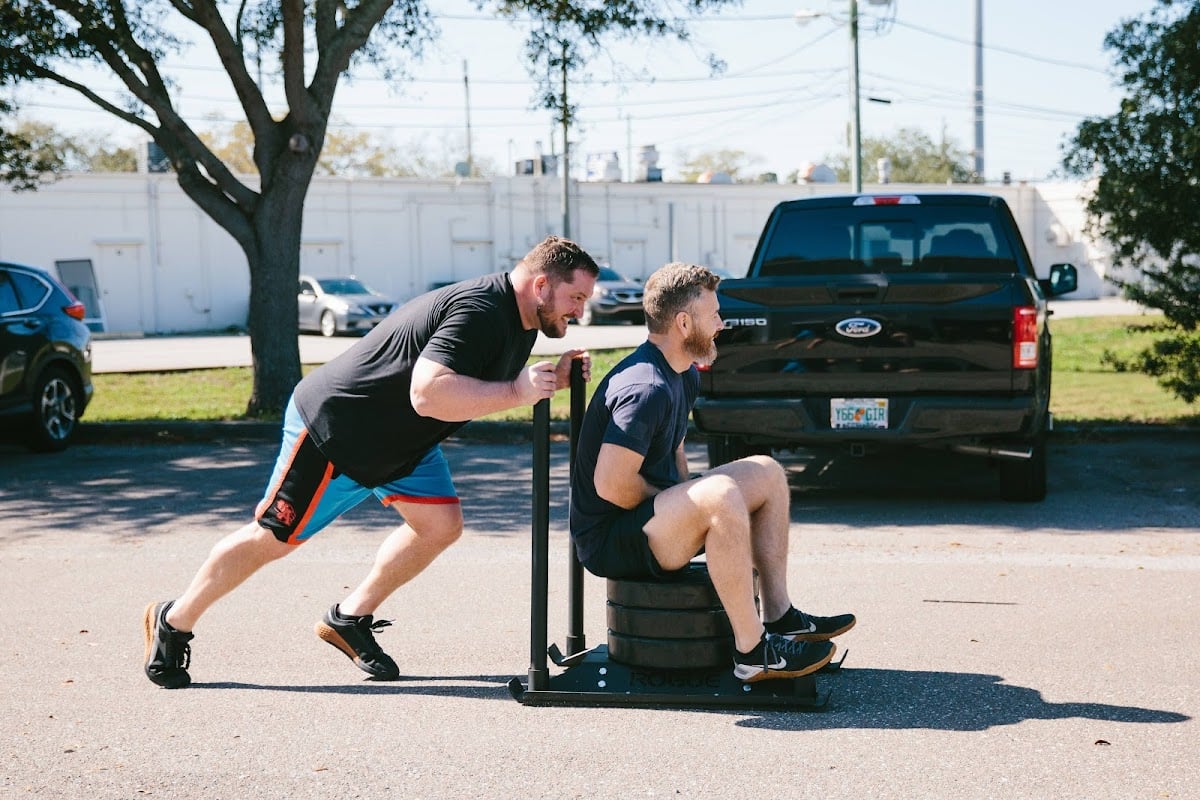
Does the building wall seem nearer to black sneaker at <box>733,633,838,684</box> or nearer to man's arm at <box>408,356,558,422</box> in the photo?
black sneaker at <box>733,633,838,684</box>

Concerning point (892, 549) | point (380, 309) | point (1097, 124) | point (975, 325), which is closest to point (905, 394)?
point (975, 325)

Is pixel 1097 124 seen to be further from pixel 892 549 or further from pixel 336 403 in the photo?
pixel 336 403

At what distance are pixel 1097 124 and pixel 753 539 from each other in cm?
822

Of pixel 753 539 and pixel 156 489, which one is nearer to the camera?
pixel 753 539

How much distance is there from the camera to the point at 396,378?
4988 mm

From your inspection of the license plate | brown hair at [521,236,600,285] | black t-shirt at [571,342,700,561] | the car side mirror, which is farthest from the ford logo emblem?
brown hair at [521,236,600,285]

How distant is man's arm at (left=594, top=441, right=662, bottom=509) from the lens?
4.76m

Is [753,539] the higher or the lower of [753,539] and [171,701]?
the higher

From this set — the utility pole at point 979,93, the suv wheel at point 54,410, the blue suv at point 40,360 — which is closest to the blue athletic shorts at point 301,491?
the blue suv at point 40,360

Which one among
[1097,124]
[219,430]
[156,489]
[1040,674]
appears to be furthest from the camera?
[219,430]

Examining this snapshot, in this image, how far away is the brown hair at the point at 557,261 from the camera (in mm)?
4848

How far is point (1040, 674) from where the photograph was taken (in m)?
5.25

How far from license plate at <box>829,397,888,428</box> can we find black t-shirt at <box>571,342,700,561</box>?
3.70m

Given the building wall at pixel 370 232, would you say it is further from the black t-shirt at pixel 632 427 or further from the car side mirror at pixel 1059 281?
the black t-shirt at pixel 632 427
